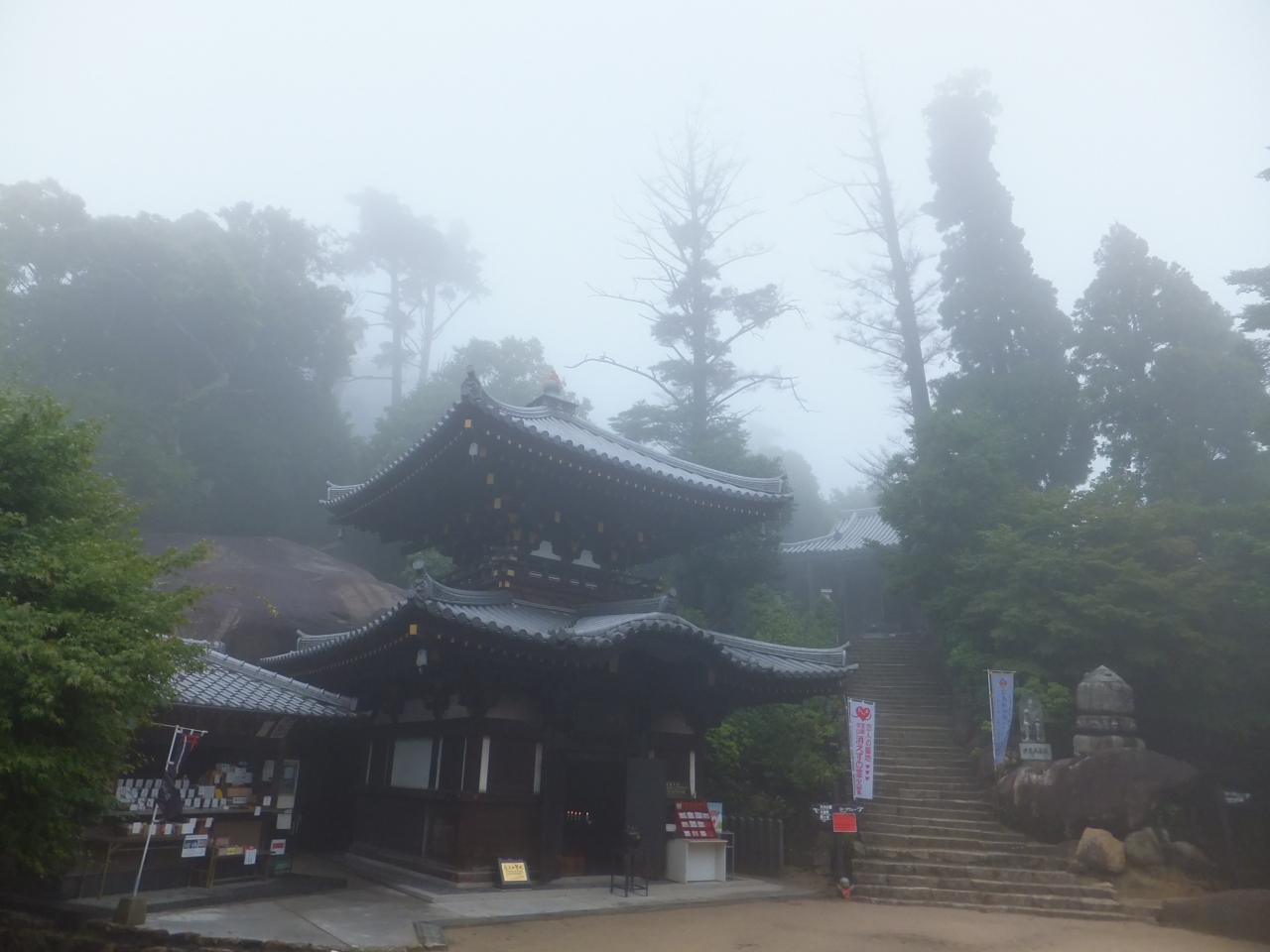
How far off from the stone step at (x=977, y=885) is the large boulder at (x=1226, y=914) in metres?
0.93

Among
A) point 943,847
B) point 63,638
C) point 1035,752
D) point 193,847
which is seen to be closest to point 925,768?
point 1035,752

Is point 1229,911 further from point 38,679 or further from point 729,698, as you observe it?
point 38,679

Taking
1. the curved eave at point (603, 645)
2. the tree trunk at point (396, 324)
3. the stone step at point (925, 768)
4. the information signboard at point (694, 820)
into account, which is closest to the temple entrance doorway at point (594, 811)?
the information signboard at point (694, 820)

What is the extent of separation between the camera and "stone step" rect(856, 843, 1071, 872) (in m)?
12.9

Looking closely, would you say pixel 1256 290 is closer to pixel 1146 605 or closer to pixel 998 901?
pixel 1146 605

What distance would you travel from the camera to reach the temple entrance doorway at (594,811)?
13.5m

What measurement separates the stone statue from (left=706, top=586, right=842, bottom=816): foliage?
3875 millimetres

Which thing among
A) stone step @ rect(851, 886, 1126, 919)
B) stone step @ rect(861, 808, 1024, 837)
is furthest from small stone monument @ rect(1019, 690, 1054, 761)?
stone step @ rect(851, 886, 1126, 919)

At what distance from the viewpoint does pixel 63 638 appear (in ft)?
21.8

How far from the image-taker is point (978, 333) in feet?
87.7

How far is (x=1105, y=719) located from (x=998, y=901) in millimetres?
3988

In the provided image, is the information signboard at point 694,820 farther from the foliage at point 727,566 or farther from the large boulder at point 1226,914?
the foliage at point 727,566

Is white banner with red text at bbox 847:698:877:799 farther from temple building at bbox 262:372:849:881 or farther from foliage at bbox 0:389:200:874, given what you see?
foliage at bbox 0:389:200:874

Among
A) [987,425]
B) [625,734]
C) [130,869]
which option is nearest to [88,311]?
[130,869]
